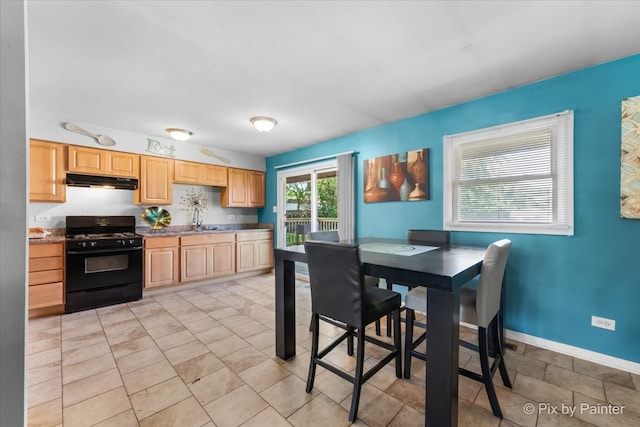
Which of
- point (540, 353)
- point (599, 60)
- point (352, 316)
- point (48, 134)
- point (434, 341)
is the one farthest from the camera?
point (48, 134)

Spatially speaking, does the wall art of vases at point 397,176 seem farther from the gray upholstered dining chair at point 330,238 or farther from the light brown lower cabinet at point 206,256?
the light brown lower cabinet at point 206,256

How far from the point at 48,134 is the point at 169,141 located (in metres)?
1.42

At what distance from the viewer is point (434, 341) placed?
56.5 inches

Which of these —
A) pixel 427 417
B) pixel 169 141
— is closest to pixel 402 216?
pixel 427 417

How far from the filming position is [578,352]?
2299 mm

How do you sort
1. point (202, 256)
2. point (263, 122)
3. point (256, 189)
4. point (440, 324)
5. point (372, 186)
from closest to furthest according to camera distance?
point (440, 324) → point (263, 122) → point (372, 186) → point (202, 256) → point (256, 189)

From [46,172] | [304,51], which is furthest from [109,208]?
[304,51]

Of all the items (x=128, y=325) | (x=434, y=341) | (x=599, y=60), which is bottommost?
(x=128, y=325)

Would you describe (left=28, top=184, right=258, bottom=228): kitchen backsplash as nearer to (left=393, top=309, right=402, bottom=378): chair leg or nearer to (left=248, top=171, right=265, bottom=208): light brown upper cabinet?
(left=248, top=171, right=265, bottom=208): light brown upper cabinet

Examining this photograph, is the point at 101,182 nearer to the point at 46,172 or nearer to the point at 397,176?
the point at 46,172

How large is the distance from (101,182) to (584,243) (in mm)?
5586

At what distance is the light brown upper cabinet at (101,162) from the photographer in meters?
3.63

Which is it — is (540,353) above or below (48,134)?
below

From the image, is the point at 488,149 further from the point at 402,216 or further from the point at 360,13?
the point at 360,13
